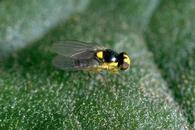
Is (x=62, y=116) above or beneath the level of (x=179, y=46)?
beneath

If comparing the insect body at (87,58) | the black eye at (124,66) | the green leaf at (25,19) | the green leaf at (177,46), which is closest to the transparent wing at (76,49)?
the insect body at (87,58)

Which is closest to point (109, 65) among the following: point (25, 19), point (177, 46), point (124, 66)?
point (124, 66)

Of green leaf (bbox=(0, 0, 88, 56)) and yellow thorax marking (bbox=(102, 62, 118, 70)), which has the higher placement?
green leaf (bbox=(0, 0, 88, 56))

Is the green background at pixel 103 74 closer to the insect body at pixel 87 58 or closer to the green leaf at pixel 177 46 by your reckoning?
the green leaf at pixel 177 46

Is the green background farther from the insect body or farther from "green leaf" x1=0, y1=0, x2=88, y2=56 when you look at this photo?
the insect body

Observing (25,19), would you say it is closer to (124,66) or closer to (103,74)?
(103,74)

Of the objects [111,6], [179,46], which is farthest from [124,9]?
[179,46]

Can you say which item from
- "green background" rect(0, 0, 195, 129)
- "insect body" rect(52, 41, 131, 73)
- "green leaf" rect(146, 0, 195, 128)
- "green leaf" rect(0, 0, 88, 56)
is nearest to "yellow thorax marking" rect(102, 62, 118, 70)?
"insect body" rect(52, 41, 131, 73)

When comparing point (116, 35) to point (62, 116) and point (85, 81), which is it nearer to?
point (85, 81)
